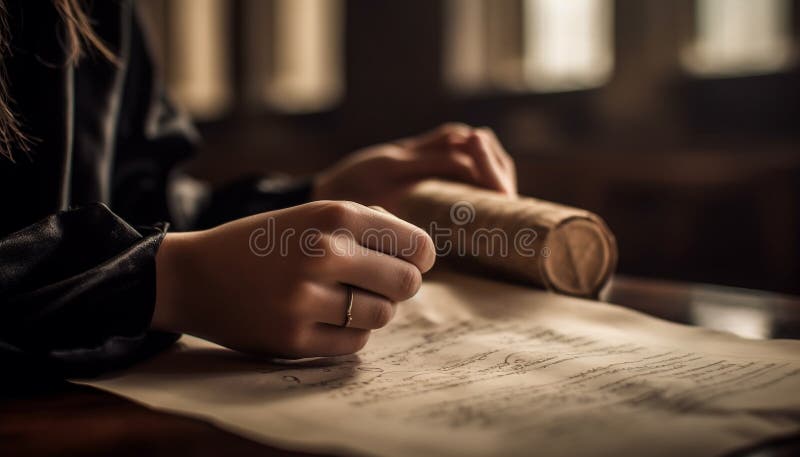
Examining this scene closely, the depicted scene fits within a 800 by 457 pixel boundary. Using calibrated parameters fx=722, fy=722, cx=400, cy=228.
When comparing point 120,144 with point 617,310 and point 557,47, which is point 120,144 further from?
point 557,47

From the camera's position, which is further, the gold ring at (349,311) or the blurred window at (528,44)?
the blurred window at (528,44)

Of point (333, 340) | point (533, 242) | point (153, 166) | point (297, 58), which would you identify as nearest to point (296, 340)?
point (333, 340)

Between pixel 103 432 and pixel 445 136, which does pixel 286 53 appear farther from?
pixel 103 432

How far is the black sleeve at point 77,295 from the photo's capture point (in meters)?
0.50

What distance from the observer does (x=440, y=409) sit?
42 cm

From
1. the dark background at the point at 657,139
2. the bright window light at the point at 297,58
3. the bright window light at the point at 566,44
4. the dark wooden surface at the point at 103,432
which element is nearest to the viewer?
the dark wooden surface at the point at 103,432

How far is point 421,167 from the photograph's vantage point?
95cm

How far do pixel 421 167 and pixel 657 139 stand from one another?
176 cm

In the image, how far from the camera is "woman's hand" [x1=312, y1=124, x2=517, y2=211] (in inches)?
36.4

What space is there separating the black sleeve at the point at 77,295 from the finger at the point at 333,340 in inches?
4.8

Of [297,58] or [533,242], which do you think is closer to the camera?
[533,242]

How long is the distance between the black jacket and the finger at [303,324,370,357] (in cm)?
12

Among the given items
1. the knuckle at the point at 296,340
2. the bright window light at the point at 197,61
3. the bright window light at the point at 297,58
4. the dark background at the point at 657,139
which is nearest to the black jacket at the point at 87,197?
the knuckle at the point at 296,340

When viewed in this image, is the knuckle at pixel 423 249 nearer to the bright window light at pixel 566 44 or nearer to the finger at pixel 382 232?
the finger at pixel 382 232
